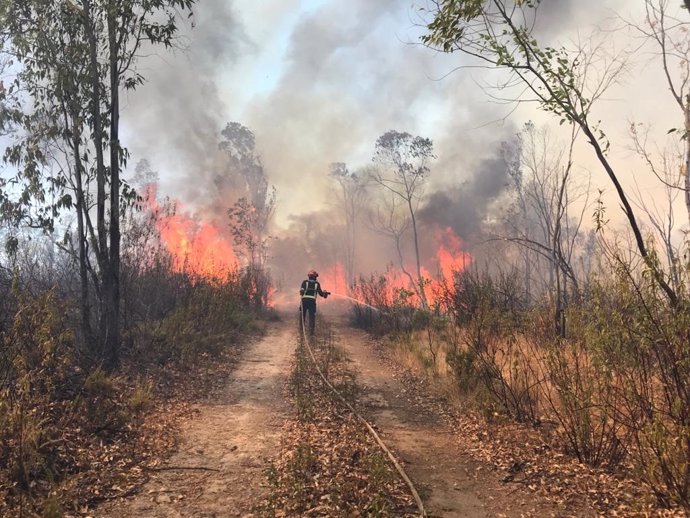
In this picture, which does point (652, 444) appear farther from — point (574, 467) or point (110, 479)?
point (110, 479)

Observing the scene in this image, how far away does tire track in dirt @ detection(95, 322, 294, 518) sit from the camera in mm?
4492

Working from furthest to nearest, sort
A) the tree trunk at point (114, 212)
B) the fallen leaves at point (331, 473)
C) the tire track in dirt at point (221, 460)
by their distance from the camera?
1. the tree trunk at point (114, 212)
2. the tire track in dirt at point (221, 460)
3. the fallen leaves at point (331, 473)

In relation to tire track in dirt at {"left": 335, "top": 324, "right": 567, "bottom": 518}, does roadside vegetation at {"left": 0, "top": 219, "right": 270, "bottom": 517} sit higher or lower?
higher

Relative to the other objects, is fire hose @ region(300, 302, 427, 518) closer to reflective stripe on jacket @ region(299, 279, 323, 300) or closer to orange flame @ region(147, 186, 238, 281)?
reflective stripe on jacket @ region(299, 279, 323, 300)

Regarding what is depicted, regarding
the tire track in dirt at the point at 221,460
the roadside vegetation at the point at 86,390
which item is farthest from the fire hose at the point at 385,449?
the roadside vegetation at the point at 86,390

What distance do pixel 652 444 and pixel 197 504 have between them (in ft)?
13.9

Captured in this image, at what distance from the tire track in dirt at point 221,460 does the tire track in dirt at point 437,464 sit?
1682mm

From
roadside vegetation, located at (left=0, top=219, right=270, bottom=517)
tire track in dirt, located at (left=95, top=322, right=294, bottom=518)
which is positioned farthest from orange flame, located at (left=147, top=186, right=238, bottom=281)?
tire track in dirt, located at (left=95, top=322, right=294, bottom=518)

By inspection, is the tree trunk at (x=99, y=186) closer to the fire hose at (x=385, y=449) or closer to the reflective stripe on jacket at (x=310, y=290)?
the fire hose at (x=385, y=449)

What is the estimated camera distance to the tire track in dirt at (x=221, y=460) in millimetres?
4492

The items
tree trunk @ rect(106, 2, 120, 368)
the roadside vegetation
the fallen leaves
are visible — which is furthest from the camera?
tree trunk @ rect(106, 2, 120, 368)

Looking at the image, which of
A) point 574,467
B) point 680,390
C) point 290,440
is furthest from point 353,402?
point 680,390

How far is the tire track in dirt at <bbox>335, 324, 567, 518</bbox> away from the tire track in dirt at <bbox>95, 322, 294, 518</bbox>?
1.68 m

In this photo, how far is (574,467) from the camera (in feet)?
17.1
